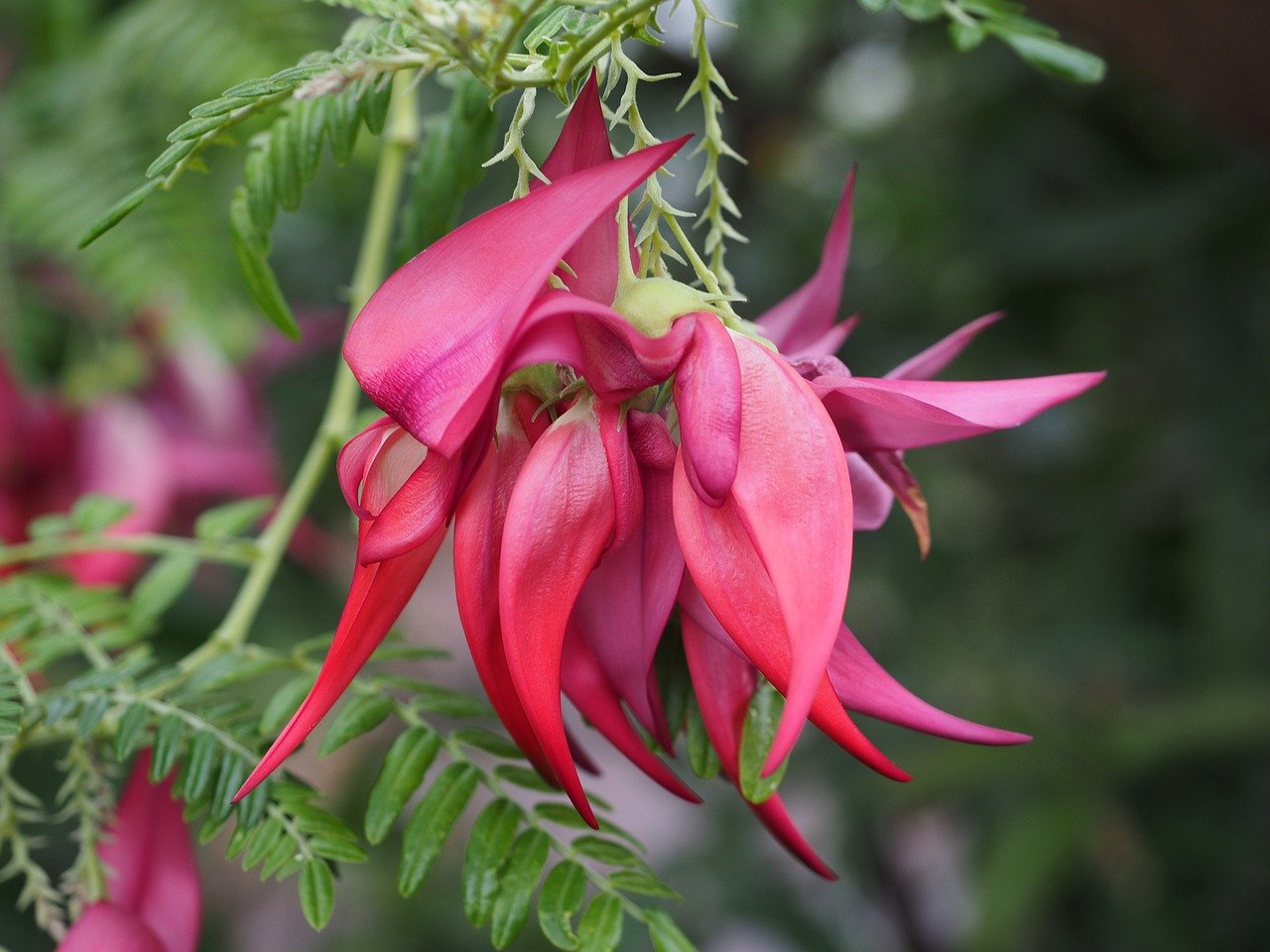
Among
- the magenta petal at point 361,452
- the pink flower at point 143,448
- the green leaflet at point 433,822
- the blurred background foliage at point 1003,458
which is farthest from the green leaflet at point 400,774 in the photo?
the blurred background foliage at point 1003,458

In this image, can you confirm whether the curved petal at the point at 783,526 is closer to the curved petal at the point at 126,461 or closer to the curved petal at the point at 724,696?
the curved petal at the point at 724,696

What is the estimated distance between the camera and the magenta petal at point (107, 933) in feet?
1.09

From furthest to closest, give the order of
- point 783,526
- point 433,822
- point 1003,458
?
point 1003,458 → point 433,822 → point 783,526

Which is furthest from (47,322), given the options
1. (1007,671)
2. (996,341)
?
(1007,671)

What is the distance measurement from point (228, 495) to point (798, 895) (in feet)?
2.23

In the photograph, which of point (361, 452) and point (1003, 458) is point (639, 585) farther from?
point (1003, 458)

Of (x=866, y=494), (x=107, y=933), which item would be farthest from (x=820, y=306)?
(x=107, y=933)

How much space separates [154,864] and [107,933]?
4cm

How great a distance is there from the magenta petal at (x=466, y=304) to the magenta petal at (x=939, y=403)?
0.23 feet

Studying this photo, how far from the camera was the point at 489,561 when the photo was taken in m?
0.27

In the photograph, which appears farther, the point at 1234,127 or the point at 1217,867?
the point at 1217,867

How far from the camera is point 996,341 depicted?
104 centimetres

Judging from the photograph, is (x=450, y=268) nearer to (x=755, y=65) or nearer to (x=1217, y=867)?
(x=755, y=65)

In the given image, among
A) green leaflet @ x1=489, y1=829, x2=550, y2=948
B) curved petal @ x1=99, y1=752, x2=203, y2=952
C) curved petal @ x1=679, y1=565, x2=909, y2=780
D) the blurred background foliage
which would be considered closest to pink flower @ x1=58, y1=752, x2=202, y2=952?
curved petal @ x1=99, y1=752, x2=203, y2=952
